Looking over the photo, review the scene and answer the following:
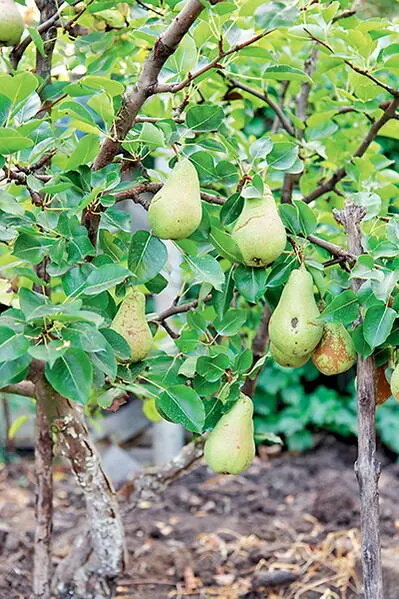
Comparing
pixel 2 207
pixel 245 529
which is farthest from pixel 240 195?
pixel 245 529

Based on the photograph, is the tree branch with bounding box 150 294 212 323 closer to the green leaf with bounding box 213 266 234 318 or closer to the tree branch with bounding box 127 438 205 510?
the green leaf with bounding box 213 266 234 318

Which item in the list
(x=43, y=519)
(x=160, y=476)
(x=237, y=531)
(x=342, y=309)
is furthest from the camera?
(x=237, y=531)

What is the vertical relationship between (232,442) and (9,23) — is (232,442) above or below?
below

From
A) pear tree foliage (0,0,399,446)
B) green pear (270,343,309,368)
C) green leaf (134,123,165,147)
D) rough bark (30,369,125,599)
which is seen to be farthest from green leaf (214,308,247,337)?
rough bark (30,369,125,599)

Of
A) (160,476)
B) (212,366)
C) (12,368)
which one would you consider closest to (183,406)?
(212,366)

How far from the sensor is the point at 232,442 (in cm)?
128

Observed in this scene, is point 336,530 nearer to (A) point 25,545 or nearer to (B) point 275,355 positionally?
(A) point 25,545

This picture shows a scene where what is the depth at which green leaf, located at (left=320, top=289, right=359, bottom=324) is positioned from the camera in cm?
120

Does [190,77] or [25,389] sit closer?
[190,77]

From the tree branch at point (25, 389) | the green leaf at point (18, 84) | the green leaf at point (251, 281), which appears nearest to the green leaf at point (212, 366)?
the green leaf at point (251, 281)

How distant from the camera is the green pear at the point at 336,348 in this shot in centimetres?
125

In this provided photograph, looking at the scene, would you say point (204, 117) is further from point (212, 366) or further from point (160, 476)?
point (160, 476)

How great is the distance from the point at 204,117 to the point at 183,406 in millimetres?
430

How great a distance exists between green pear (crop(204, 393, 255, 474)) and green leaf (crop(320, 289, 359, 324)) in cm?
22
